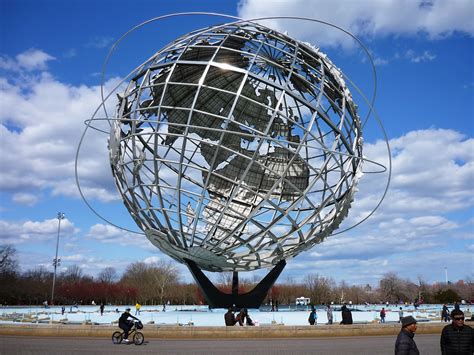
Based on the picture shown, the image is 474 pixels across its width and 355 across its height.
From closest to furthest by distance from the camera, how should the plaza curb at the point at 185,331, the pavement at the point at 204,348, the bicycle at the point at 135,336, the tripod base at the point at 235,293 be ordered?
1. the pavement at the point at 204,348
2. the bicycle at the point at 135,336
3. the plaza curb at the point at 185,331
4. the tripod base at the point at 235,293

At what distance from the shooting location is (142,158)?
779 inches

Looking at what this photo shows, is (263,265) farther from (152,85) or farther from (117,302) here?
(117,302)

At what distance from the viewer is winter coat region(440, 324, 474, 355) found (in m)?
5.09

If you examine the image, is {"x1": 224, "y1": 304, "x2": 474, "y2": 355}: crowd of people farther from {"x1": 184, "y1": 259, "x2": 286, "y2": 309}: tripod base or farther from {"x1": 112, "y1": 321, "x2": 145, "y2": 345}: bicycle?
{"x1": 184, "y1": 259, "x2": 286, "y2": 309}: tripod base

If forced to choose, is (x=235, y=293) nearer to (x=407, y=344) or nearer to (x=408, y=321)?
(x=408, y=321)

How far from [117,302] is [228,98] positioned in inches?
2683

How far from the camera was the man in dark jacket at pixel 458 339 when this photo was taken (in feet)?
16.7

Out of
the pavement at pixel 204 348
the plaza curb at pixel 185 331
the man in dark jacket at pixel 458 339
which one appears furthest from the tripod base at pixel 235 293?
the man in dark jacket at pixel 458 339

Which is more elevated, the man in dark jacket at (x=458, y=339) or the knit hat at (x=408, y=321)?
the knit hat at (x=408, y=321)

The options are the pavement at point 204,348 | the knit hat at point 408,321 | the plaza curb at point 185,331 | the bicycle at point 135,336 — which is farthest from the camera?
the plaza curb at point 185,331

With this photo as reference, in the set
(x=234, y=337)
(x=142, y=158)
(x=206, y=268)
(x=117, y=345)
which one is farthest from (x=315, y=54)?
(x=117, y=345)

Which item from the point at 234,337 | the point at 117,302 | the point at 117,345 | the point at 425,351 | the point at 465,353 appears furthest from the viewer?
the point at 117,302

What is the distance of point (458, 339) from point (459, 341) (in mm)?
23

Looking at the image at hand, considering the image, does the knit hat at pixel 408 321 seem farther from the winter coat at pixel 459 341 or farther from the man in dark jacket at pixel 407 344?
the winter coat at pixel 459 341
